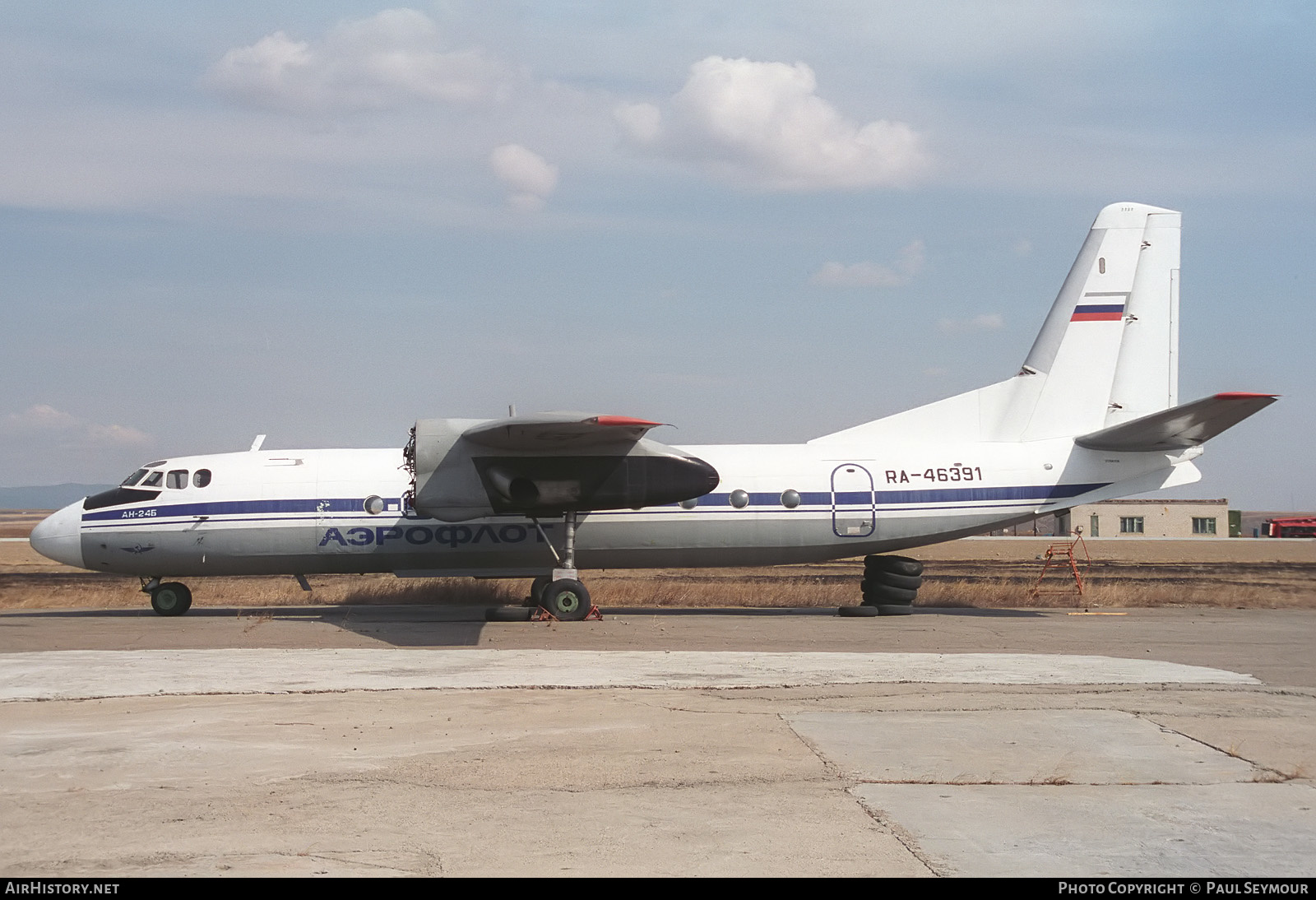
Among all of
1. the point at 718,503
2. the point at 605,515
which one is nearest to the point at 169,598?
the point at 605,515

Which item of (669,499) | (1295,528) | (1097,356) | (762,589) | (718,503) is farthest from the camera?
(1295,528)


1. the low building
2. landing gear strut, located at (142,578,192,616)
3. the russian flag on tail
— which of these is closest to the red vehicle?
the low building

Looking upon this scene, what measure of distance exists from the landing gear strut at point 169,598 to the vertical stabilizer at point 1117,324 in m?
16.3

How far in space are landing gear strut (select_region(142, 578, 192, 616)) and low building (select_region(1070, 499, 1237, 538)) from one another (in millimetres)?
65664

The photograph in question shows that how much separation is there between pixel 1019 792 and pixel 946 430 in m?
15.4

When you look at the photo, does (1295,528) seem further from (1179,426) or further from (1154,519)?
(1179,426)

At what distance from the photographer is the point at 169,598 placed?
69.2 feet

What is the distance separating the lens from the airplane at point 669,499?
19984 millimetres

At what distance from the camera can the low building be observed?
78.1 metres

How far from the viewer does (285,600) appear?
1039 inches

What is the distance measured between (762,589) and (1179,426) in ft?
34.0

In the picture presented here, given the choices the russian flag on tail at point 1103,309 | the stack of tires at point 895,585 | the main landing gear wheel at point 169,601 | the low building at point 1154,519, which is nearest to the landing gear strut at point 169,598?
the main landing gear wheel at point 169,601

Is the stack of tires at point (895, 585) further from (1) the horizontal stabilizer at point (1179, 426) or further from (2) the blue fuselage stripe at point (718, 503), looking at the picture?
(1) the horizontal stabilizer at point (1179, 426)
